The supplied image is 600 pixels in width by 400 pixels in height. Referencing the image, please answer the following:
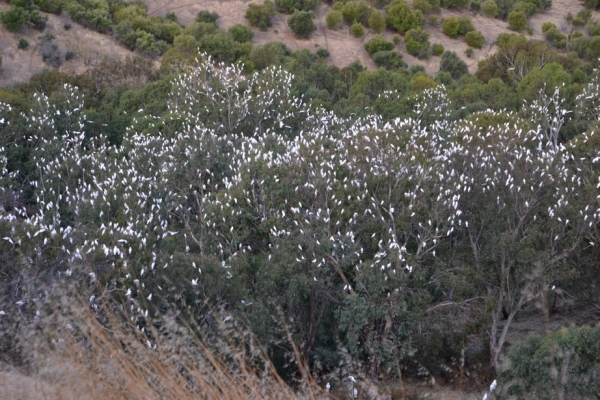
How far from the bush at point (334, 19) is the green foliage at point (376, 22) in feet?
6.21

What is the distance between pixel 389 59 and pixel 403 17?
6.67 metres

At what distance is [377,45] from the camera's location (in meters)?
42.8

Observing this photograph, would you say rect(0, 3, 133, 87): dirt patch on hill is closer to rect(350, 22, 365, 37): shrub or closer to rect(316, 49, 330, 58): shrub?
rect(316, 49, 330, 58): shrub

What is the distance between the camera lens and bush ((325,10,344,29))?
45.6m

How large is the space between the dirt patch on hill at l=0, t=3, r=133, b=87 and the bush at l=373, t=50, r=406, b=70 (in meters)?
14.0

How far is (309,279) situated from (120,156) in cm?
893

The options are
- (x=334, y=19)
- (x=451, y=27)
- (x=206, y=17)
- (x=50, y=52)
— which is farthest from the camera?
(x=451, y=27)

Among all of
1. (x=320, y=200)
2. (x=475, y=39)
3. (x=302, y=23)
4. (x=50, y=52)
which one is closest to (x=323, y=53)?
(x=302, y=23)

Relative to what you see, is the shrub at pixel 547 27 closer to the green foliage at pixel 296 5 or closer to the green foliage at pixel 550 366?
the green foliage at pixel 296 5

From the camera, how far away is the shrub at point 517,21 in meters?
47.3

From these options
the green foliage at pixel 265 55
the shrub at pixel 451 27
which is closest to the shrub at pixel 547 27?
the shrub at pixel 451 27

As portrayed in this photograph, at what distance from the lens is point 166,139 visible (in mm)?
17703

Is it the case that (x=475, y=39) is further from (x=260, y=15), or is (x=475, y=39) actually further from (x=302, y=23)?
(x=260, y=15)

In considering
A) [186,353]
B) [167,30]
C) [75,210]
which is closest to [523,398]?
[186,353]
